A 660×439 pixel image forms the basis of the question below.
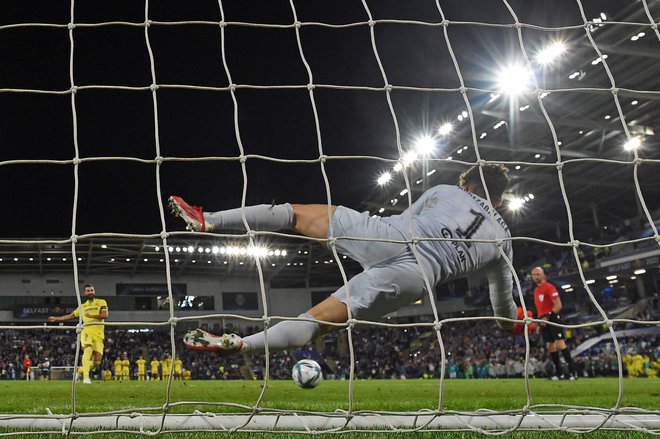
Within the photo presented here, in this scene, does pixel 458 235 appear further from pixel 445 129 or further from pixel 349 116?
pixel 349 116

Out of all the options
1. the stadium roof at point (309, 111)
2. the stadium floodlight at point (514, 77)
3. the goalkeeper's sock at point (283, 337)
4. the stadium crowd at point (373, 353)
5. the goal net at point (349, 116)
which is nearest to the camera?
the goalkeeper's sock at point (283, 337)

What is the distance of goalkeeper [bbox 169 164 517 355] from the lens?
327 cm

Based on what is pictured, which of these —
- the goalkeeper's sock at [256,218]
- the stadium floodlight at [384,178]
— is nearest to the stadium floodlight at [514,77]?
the stadium floodlight at [384,178]

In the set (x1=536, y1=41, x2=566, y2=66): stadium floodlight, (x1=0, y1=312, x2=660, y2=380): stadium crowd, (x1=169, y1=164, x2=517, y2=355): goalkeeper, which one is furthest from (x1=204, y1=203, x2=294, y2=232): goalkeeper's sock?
(x1=0, y1=312, x2=660, y2=380): stadium crowd

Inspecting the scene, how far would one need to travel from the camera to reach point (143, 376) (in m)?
24.1

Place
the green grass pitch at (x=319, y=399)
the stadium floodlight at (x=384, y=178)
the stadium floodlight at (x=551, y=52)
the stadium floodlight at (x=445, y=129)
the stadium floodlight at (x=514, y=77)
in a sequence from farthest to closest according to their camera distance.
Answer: the stadium floodlight at (x=384, y=178) < the stadium floodlight at (x=445, y=129) < the stadium floodlight at (x=514, y=77) < the stadium floodlight at (x=551, y=52) < the green grass pitch at (x=319, y=399)

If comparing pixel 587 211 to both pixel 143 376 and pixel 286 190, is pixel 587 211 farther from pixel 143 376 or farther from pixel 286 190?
pixel 143 376

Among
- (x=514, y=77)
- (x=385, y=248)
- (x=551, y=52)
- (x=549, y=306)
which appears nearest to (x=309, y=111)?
(x=514, y=77)

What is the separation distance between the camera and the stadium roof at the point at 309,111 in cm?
1408

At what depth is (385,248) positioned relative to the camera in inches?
136

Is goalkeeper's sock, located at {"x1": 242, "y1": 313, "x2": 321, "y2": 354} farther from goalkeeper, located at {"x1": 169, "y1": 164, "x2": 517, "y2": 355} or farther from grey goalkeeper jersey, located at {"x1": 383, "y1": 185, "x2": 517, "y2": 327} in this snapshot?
grey goalkeeper jersey, located at {"x1": 383, "y1": 185, "x2": 517, "y2": 327}

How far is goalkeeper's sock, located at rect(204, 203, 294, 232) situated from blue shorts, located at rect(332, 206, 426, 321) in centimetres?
29

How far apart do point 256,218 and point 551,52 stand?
54.5 feet

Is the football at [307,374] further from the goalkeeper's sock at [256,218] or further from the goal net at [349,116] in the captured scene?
the goal net at [349,116]
